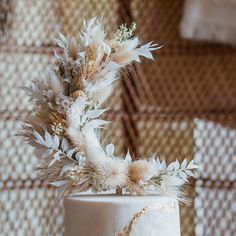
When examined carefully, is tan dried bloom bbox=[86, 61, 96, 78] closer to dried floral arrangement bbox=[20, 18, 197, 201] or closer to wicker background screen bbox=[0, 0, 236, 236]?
dried floral arrangement bbox=[20, 18, 197, 201]

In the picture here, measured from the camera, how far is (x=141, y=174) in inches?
26.7

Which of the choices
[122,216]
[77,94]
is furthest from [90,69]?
[122,216]

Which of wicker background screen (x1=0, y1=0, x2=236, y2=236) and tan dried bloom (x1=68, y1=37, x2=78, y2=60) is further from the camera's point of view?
wicker background screen (x1=0, y1=0, x2=236, y2=236)

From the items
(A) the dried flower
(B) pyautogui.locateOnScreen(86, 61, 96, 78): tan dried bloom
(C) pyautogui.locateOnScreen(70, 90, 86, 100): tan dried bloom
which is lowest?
(A) the dried flower

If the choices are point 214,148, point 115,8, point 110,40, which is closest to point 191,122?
point 214,148

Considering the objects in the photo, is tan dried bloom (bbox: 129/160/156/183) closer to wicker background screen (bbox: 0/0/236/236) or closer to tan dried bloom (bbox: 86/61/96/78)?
tan dried bloom (bbox: 86/61/96/78)

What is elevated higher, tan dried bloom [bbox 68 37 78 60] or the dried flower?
tan dried bloom [bbox 68 37 78 60]

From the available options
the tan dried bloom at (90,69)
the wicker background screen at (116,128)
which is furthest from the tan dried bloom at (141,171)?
the wicker background screen at (116,128)

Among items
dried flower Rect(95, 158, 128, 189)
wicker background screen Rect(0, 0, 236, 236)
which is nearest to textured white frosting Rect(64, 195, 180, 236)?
dried flower Rect(95, 158, 128, 189)

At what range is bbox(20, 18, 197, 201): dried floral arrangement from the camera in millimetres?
683

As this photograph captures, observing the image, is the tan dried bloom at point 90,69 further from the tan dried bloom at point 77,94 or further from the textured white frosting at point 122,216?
the textured white frosting at point 122,216

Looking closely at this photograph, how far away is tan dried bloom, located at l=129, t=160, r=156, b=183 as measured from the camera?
675 millimetres

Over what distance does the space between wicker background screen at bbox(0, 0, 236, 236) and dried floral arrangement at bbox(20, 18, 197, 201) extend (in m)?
0.68

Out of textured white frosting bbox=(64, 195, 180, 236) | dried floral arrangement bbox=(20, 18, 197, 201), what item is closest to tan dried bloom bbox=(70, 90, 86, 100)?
dried floral arrangement bbox=(20, 18, 197, 201)
